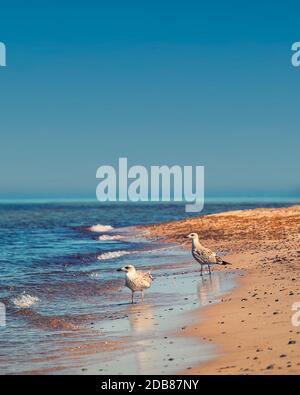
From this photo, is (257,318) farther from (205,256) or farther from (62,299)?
(205,256)

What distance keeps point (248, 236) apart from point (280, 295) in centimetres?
2267

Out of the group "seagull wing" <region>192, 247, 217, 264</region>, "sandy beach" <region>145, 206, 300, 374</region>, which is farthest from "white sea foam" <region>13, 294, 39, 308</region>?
"seagull wing" <region>192, 247, 217, 264</region>

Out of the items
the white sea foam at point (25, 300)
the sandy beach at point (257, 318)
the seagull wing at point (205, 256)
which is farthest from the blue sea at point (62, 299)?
the sandy beach at point (257, 318)

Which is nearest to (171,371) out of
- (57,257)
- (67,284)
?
(67,284)

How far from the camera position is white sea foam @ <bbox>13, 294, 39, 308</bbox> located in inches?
747

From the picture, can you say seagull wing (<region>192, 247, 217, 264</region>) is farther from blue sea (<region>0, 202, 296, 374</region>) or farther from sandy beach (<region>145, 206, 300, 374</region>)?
blue sea (<region>0, 202, 296, 374</region>)

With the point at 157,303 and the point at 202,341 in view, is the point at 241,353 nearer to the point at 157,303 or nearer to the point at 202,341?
the point at 202,341

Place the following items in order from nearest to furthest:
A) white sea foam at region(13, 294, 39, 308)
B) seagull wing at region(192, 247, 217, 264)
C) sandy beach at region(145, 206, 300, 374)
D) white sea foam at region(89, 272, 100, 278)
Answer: sandy beach at region(145, 206, 300, 374), white sea foam at region(13, 294, 39, 308), seagull wing at region(192, 247, 217, 264), white sea foam at region(89, 272, 100, 278)

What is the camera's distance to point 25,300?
64.0ft

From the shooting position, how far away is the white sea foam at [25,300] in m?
19.0

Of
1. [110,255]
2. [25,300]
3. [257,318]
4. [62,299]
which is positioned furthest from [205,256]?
[110,255]

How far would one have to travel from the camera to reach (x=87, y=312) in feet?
57.1

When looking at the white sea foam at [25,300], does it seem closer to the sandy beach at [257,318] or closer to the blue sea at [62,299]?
the blue sea at [62,299]

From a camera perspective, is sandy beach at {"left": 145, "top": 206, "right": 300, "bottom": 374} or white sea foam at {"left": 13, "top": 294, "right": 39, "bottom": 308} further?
white sea foam at {"left": 13, "top": 294, "right": 39, "bottom": 308}
